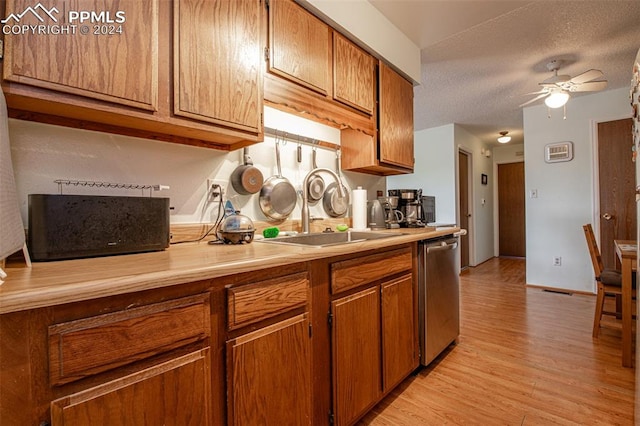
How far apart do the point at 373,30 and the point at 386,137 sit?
69cm

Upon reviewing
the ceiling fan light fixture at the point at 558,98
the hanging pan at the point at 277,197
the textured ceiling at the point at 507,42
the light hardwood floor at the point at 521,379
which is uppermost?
the textured ceiling at the point at 507,42

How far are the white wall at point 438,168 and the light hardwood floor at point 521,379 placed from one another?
74.8 inches

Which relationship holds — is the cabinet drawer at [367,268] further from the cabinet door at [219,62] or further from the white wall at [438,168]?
the white wall at [438,168]

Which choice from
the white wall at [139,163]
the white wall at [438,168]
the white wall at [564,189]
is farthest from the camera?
the white wall at [438,168]

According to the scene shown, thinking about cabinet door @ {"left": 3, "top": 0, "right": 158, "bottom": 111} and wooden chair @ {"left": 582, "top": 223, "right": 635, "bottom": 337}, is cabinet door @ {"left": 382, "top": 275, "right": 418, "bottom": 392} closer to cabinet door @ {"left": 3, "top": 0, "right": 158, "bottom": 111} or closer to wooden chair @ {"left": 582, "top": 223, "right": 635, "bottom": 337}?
cabinet door @ {"left": 3, "top": 0, "right": 158, "bottom": 111}

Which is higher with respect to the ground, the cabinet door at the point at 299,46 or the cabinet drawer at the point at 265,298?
the cabinet door at the point at 299,46

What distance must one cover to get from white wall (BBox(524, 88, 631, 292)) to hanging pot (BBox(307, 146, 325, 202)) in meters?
3.29

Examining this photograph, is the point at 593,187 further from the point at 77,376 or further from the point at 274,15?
the point at 77,376

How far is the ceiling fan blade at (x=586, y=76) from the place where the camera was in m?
2.31

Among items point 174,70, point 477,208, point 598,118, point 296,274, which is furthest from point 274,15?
point 477,208

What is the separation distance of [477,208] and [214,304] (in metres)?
5.32

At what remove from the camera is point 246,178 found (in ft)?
5.00

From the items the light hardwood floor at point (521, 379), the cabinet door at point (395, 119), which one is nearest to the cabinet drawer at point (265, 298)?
the light hardwood floor at point (521, 379)

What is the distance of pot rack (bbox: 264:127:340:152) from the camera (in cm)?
171
